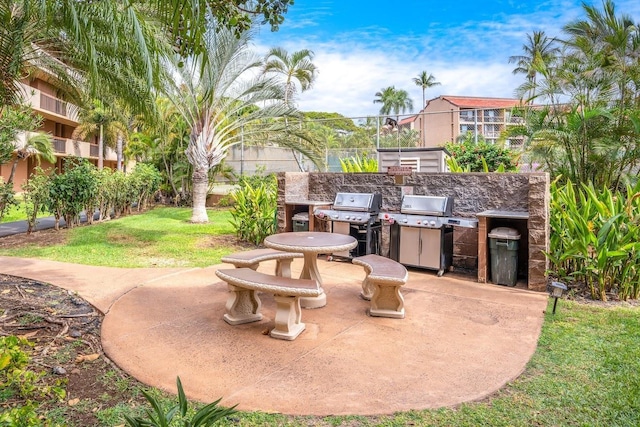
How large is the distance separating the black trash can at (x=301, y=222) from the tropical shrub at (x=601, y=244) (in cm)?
393

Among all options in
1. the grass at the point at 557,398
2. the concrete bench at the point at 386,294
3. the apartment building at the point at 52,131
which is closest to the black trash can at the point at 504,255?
the grass at the point at 557,398

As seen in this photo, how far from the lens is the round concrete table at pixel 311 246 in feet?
14.3

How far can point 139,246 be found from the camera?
8.27 metres

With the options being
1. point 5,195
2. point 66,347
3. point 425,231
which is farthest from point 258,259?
point 5,195

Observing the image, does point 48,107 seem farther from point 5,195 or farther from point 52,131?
point 5,195

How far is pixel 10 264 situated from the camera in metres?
6.36

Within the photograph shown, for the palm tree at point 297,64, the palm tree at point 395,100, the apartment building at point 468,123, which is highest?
the palm tree at point 395,100

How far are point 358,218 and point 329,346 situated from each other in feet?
11.3

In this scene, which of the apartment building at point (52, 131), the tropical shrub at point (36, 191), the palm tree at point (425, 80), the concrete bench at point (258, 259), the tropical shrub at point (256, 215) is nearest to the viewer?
the concrete bench at point (258, 259)

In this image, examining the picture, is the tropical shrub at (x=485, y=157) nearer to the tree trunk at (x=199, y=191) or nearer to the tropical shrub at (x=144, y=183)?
the tree trunk at (x=199, y=191)

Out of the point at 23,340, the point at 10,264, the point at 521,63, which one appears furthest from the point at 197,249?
the point at 521,63

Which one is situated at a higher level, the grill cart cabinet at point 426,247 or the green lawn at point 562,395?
the grill cart cabinet at point 426,247

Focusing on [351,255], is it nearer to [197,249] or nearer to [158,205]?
[197,249]

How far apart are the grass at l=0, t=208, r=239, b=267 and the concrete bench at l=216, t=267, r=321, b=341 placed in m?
2.92
